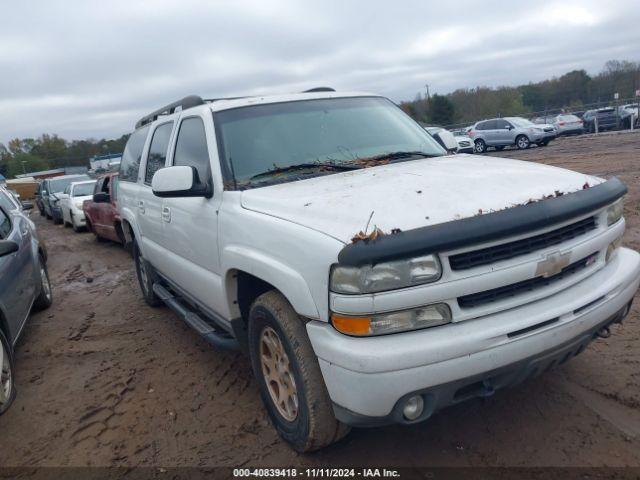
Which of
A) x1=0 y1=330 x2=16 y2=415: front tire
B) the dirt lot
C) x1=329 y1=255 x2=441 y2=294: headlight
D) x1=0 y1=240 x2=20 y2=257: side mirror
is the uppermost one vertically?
x1=0 y1=240 x2=20 y2=257: side mirror

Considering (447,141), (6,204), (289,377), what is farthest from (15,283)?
(447,141)

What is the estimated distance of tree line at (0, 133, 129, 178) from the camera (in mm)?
90312

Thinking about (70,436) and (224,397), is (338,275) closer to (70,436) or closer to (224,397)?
(224,397)

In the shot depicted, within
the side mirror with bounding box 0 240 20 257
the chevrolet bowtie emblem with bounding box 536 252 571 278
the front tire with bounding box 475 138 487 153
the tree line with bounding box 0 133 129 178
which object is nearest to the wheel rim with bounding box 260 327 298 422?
the chevrolet bowtie emblem with bounding box 536 252 571 278

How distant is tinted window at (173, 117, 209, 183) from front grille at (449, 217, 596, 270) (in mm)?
1866

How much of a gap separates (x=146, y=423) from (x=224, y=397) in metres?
0.54

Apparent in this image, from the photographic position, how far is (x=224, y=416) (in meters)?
3.53

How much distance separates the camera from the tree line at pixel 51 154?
296 feet

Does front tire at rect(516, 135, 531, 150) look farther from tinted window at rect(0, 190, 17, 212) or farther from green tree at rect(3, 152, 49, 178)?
green tree at rect(3, 152, 49, 178)

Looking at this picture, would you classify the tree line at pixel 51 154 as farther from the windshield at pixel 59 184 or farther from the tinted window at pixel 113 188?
the tinted window at pixel 113 188

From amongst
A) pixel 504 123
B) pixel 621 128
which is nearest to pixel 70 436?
pixel 504 123

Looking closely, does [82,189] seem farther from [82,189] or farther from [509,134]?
[509,134]

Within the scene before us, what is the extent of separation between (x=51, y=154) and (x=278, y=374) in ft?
363

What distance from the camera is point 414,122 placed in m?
4.45
